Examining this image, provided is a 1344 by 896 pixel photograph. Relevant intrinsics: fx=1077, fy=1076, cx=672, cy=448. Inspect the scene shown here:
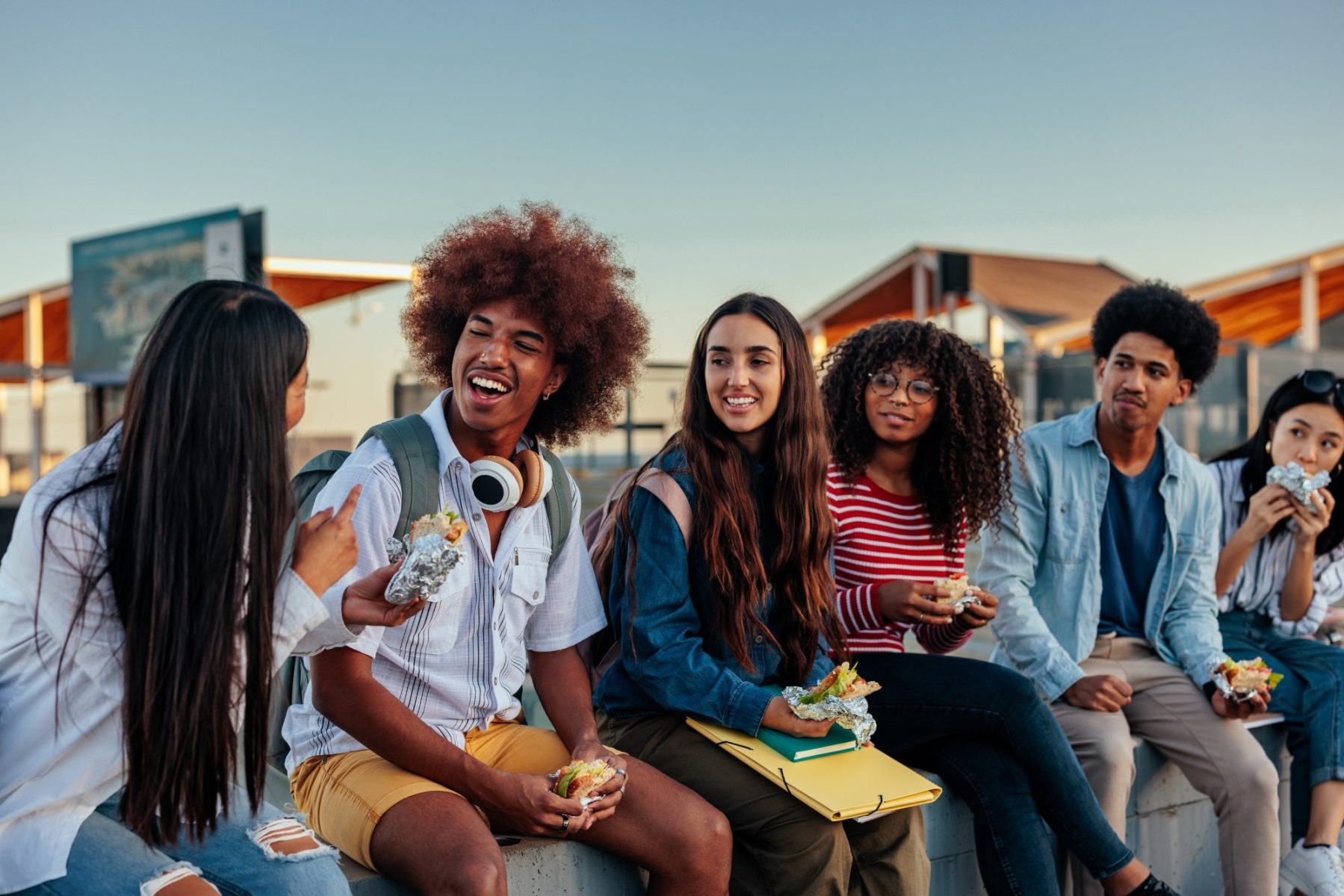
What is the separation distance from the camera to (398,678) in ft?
8.48

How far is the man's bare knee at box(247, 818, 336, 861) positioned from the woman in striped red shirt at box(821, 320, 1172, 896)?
1658 mm

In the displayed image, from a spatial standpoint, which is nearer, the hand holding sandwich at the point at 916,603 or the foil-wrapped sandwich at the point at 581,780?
the foil-wrapped sandwich at the point at 581,780

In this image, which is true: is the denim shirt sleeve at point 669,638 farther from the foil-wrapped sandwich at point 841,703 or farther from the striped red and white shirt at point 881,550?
the striped red and white shirt at point 881,550

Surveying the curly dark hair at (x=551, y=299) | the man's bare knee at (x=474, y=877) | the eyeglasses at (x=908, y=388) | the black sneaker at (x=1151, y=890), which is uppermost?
the curly dark hair at (x=551, y=299)

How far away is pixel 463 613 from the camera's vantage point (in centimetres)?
267

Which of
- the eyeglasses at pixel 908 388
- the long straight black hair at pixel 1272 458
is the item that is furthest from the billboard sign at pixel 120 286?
the long straight black hair at pixel 1272 458

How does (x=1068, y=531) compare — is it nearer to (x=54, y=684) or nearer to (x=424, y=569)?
(x=424, y=569)

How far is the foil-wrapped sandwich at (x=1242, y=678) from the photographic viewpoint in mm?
3518

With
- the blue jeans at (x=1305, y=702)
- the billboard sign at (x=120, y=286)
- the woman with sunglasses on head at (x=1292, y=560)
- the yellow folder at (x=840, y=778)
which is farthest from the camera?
the billboard sign at (x=120, y=286)

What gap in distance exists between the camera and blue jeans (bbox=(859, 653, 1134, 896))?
9.65 ft

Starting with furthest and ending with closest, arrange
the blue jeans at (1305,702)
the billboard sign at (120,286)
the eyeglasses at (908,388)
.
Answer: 1. the billboard sign at (120,286)
2. the blue jeans at (1305,702)
3. the eyeglasses at (908,388)

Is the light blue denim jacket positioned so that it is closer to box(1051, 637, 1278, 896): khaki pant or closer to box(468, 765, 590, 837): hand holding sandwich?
box(1051, 637, 1278, 896): khaki pant

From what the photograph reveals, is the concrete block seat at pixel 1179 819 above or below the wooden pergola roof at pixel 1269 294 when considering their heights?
below

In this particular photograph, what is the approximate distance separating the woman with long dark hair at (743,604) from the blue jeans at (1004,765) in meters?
0.30
